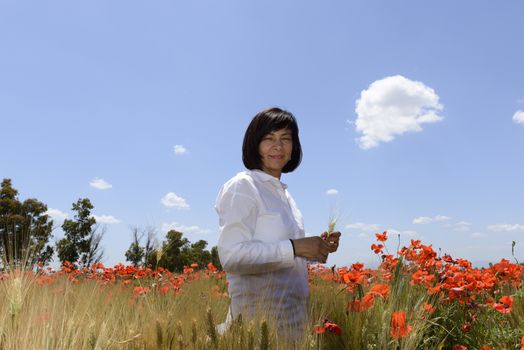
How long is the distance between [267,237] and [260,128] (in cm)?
76

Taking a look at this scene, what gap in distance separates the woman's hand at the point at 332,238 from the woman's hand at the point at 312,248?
0.28 ft

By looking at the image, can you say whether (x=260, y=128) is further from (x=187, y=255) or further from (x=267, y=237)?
(x=187, y=255)

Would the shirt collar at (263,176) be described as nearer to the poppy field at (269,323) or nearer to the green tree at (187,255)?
the poppy field at (269,323)

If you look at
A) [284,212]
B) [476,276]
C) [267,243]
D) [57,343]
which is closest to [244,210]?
[267,243]

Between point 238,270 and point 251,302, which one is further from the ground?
point 238,270

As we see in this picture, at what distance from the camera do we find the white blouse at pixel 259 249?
2.54 meters

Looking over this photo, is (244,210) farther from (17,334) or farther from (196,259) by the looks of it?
(196,259)

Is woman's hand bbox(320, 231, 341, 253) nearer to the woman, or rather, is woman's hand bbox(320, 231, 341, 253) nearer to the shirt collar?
the woman

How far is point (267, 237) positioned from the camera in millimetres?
2754

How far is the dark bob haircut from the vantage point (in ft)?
10.1

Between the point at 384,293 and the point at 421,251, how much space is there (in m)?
2.16

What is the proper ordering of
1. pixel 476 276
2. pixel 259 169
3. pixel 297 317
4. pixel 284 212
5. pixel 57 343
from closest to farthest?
pixel 57 343, pixel 297 317, pixel 284 212, pixel 259 169, pixel 476 276

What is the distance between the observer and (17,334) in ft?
6.59

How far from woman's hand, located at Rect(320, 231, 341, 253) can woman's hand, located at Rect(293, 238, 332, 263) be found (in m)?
0.09
